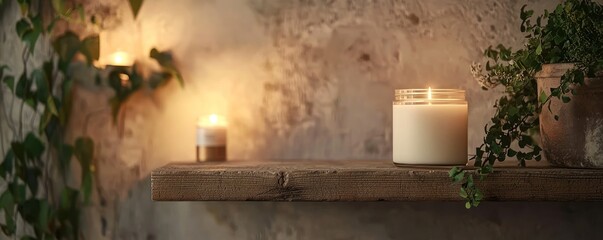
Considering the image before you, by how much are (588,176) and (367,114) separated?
1.10 ft

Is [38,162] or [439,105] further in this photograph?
[38,162]

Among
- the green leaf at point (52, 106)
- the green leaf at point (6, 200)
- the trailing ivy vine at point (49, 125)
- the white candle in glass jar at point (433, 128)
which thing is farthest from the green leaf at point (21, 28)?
the white candle in glass jar at point (433, 128)

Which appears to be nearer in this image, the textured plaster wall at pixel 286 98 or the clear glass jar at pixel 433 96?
the clear glass jar at pixel 433 96

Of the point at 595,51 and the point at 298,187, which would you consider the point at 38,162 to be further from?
the point at 595,51

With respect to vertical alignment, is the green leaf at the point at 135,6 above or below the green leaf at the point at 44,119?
above

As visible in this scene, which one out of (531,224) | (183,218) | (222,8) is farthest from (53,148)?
(531,224)

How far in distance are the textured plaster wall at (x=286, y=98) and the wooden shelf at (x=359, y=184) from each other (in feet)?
0.59

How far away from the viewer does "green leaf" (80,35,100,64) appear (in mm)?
1065

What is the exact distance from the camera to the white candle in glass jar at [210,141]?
1021mm

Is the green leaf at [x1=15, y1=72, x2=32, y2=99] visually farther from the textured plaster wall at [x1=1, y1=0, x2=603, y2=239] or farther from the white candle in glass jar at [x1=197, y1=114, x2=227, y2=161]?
the white candle in glass jar at [x1=197, y1=114, x2=227, y2=161]

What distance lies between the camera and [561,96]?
0.86 m

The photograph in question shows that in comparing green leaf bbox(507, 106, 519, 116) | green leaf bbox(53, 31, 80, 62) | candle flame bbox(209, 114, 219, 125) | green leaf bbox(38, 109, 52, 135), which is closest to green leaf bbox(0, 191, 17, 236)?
green leaf bbox(38, 109, 52, 135)

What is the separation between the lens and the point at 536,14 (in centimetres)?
104

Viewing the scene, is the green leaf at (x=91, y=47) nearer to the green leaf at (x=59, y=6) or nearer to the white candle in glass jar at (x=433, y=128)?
the green leaf at (x=59, y=6)
